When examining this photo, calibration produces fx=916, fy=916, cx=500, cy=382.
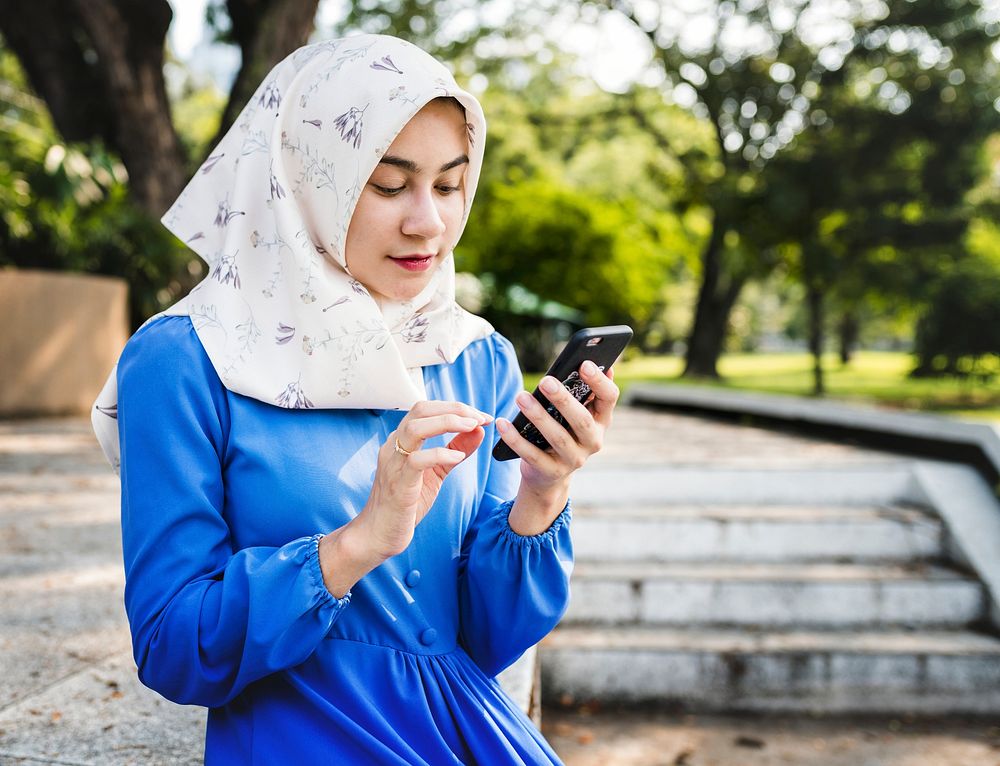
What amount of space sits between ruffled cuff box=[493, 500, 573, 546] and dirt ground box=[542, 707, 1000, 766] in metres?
2.46

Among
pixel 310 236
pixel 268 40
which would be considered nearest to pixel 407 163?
pixel 310 236

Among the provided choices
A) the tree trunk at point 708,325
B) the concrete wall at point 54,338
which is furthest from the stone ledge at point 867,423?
the tree trunk at point 708,325

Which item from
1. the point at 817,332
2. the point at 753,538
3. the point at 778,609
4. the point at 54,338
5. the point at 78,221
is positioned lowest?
the point at 778,609

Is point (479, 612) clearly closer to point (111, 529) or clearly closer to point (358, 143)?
point (358, 143)

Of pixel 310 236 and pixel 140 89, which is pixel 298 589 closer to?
pixel 310 236

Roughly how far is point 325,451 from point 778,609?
3652 millimetres

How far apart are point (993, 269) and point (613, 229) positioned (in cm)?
1292

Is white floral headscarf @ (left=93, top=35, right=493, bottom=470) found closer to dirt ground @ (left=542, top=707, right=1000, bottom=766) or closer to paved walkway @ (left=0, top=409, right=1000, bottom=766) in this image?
paved walkway @ (left=0, top=409, right=1000, bottom=766)

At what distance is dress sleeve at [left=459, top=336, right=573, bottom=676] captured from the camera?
1659 millimetres

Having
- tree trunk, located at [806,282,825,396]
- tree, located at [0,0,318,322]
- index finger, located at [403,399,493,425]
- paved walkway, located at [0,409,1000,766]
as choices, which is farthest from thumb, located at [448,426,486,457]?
tree trunk, located at [806,282,825,396]

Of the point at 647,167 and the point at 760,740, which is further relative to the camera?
the point at 647,167

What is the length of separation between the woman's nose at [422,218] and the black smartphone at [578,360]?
31 centimetres

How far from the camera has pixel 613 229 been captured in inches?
995

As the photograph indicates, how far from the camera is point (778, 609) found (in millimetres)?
4594
